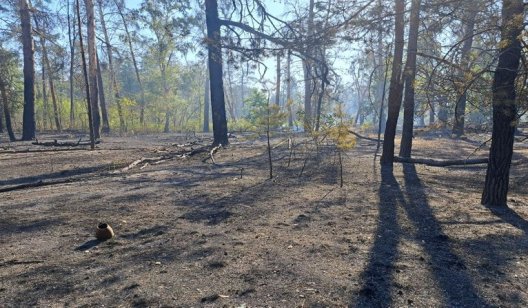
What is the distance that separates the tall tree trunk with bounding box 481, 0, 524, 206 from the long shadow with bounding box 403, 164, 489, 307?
37.8 inches

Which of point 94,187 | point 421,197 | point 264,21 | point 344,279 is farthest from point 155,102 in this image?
point 344,279

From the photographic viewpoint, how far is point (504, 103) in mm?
4656

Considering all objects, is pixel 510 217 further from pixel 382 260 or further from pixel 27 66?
pixel 27 66

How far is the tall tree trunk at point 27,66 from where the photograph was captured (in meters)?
16.0

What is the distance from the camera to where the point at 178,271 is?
10.2 feet

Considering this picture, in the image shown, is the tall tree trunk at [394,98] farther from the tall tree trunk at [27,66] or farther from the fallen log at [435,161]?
the tall tree trunk at [27,66]

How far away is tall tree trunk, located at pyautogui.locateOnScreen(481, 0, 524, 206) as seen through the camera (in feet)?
14.0

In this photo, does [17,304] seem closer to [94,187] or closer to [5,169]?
[94,187]

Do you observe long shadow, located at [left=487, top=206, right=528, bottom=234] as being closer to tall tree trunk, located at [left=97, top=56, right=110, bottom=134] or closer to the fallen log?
the fallen log

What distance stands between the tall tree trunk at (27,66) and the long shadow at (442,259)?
54.8 feet

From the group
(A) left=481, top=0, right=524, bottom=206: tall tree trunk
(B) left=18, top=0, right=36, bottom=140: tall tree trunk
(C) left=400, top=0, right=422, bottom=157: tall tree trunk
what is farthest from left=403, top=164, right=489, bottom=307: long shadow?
(B) left=18, top=0, right=36, bottom=140: tall tree trunk

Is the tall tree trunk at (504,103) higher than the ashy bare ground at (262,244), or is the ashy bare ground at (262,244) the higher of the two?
the tall tree trunk at (504,103)

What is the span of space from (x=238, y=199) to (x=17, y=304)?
11.2ft

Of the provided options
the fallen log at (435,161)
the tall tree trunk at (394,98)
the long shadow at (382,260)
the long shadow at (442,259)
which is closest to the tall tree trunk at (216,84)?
the tall tree trunk at (394,98)
